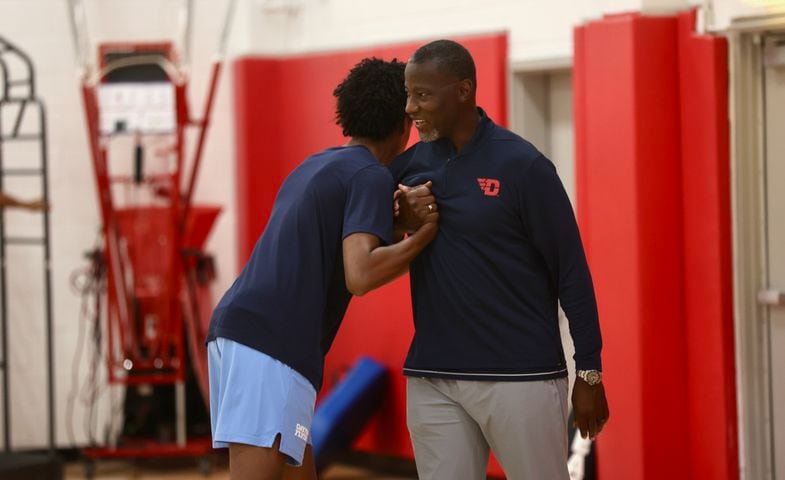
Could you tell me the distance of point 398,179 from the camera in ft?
10.2

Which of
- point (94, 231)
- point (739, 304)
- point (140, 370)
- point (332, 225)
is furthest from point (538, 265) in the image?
point (94, 231)

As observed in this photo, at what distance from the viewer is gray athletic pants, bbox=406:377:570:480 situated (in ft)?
9.46

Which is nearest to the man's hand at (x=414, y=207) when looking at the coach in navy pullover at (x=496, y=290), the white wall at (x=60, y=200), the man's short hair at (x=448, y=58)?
the coach in navy pullover at (x=496, y=290)

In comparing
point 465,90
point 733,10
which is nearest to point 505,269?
point 465,90

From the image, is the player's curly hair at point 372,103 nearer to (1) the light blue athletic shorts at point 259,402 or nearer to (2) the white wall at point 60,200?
(1) the light blue athletic shorts at point 259,402

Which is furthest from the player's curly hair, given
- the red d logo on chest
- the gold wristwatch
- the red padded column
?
the red padded column

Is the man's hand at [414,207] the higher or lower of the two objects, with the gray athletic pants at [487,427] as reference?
higher

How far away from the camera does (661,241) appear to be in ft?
15.3

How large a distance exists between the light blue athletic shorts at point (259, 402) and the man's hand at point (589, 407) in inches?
25.4

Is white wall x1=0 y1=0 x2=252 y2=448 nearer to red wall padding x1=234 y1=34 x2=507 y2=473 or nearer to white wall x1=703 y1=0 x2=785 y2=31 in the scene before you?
red wall padding x1=234 y1=34 x2=507 y2=473

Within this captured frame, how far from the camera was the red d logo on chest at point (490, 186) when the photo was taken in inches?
113

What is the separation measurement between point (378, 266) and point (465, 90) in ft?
1.63

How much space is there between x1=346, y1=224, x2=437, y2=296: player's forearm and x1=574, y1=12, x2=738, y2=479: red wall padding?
1986 millimetres

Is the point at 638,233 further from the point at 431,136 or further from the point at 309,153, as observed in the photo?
the point at 309,153
